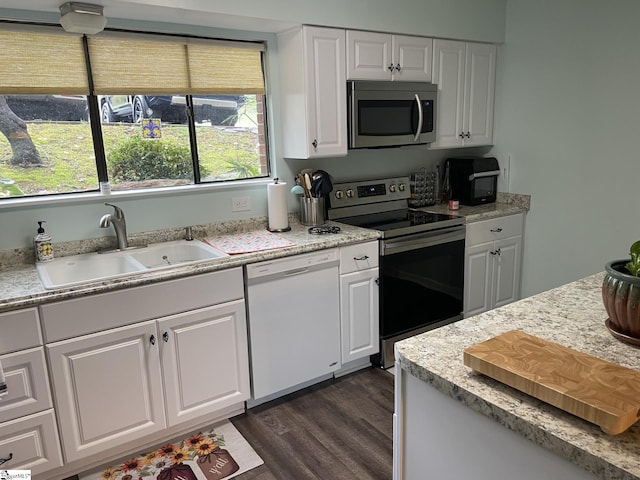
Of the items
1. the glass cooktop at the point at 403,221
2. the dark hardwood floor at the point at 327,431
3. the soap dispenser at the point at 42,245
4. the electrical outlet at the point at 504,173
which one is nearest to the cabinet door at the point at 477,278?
the glass cooktop at the point at 403,221

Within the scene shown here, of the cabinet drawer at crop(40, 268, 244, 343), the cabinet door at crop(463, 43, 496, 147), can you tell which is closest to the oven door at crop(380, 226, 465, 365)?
the cabinet door at crop(463, 43, 496, 147)

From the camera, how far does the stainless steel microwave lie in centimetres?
301

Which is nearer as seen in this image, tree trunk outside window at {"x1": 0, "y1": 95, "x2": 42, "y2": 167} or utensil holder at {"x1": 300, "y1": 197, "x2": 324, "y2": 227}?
tree trunk outside window at {"x1": 0, "y1": 95, "x2": 42, "y2": 167}

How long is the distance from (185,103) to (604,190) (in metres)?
2.81

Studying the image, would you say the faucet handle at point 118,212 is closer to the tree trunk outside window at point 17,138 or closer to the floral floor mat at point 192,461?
the tree trunk outside window at point 17,138

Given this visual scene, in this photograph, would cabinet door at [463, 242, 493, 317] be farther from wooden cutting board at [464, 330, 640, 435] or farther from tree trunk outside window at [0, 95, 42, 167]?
tree trunk outside window at [0, 95, 42, 167]

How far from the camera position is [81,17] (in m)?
2.19

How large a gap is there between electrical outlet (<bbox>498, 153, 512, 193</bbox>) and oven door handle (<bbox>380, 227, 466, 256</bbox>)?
2.73ft

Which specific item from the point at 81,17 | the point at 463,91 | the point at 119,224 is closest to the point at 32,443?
the point at 119,224

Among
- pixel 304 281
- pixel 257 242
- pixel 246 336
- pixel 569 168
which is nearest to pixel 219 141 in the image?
pixel 257 242

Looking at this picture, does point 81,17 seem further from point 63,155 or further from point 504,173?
point 504,173

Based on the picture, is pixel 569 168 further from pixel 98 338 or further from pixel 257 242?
pixel 98 338

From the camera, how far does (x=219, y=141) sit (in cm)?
297

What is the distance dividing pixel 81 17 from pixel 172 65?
567mm
